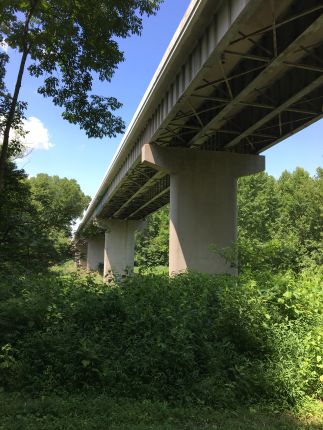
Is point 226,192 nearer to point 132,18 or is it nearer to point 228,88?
point 228,88

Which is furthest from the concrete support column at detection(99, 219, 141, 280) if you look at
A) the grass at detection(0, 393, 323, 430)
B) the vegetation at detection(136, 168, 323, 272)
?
the grass at detection(0, 393, 323, 430)

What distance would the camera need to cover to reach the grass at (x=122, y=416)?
4.83 meters

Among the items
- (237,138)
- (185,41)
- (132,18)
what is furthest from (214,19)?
(237,138)

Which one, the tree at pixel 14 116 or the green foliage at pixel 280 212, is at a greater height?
the green foliage at pixel 280 212

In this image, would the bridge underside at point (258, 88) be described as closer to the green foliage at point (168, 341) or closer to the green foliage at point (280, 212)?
the green foliage at point (168, 341)

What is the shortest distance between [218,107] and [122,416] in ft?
37.8

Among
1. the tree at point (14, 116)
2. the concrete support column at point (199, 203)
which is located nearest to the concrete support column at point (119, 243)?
the concrete support column at point (199, 203)

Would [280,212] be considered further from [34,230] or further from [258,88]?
[34,230]

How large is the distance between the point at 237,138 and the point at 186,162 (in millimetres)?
2506

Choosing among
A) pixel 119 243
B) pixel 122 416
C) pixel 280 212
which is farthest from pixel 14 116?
pixel 280 212

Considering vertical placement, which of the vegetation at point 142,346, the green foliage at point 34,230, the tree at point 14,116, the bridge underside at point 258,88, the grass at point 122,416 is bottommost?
the grass at point 122,416

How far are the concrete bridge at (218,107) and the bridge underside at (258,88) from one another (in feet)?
0.11

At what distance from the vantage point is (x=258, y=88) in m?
13.5

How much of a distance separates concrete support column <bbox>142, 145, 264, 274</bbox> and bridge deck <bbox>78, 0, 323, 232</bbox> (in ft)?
2.02
